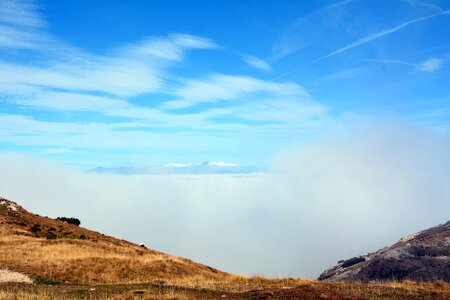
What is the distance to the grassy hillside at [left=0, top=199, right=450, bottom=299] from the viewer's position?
86.4 feet

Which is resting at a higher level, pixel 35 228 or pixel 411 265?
pixel 35 228

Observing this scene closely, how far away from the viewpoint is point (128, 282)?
37.1 metres

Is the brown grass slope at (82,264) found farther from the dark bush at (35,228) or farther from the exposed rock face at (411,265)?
the exposed rock face at (411,265)

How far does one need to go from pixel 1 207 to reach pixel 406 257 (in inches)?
3024

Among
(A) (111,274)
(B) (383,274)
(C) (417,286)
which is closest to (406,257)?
(B) (383,274)

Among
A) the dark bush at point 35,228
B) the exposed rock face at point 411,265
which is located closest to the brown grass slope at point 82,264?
the dark bush at point 35,228

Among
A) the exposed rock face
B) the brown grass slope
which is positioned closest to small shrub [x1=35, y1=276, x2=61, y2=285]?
the brown grass slope

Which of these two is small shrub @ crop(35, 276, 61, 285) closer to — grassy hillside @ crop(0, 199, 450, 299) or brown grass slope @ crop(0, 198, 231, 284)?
grassy hillside @ crop(0, 199, 450, 299)

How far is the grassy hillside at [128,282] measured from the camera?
2633 cm

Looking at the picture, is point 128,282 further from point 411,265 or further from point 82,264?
point 411,265

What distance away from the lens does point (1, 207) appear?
7969cm

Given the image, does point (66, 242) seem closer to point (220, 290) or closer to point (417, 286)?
point (220, 290)

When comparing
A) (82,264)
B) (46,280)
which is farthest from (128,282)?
(82,264)

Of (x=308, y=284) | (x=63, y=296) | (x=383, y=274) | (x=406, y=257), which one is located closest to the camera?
(x=63, y=296)
